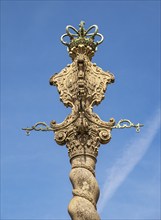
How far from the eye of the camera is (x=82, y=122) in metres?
13.1

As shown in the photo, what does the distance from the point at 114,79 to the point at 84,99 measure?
162 centimetres

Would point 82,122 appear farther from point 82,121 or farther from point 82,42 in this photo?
point 82,42

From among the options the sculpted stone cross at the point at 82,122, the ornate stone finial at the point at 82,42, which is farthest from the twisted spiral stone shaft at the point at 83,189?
the ornate stone finial at the point at 82,42

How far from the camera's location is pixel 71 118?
13492 mm

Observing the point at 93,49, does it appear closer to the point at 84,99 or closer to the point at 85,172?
the point at 84,99

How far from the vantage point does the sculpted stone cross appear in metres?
12.0

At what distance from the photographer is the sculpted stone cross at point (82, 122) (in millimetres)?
11977

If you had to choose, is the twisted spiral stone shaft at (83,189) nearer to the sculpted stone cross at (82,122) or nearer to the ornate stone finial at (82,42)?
the sculpted stone cross at (82,122)

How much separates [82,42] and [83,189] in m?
4.86

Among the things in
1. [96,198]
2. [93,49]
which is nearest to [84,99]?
[93,49]

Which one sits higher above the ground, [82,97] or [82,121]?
[82,97]

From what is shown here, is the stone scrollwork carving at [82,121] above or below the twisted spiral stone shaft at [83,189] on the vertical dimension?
above

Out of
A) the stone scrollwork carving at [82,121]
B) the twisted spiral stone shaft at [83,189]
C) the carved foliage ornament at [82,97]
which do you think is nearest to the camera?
the twisted spiral stone shaft at [83,189]

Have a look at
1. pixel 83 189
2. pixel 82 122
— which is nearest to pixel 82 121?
pixel 82 122
